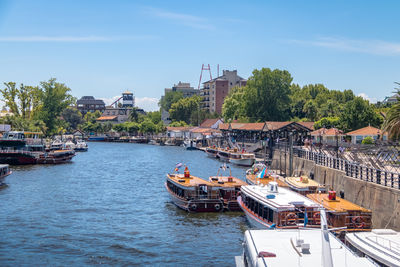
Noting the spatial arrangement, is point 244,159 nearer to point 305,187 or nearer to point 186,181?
point 186,181

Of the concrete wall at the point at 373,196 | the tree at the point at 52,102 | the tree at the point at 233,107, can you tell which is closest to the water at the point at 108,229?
the concrete wall at the point at 373,196

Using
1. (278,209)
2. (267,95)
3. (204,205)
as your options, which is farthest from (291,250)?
(267,95)

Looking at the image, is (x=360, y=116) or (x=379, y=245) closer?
(x=379, y=245)

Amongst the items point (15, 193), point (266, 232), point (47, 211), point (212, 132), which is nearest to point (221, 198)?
point (47, 211)

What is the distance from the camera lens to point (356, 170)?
1216 inches

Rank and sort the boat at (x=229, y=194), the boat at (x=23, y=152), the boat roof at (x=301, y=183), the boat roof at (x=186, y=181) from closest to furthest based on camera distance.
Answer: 1. the boat roof at (x=301, y=183)
2. the boat at (x=229, y=194)
3. the boat roof at (x=186, y=181)
4. the boat at (x=23, y=152)

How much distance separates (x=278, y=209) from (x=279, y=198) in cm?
209

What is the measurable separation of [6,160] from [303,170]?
45064 millimetres

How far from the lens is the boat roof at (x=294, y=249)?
1353 cm

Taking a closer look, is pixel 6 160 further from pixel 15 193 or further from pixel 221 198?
pixel 221 198

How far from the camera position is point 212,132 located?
130 meters

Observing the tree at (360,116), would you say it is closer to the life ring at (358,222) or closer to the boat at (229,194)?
the boat at (229,194)

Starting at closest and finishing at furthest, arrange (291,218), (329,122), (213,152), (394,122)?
(291,218) → (394,122) → (329,122) → (213,152)

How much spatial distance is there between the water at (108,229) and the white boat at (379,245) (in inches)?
296
